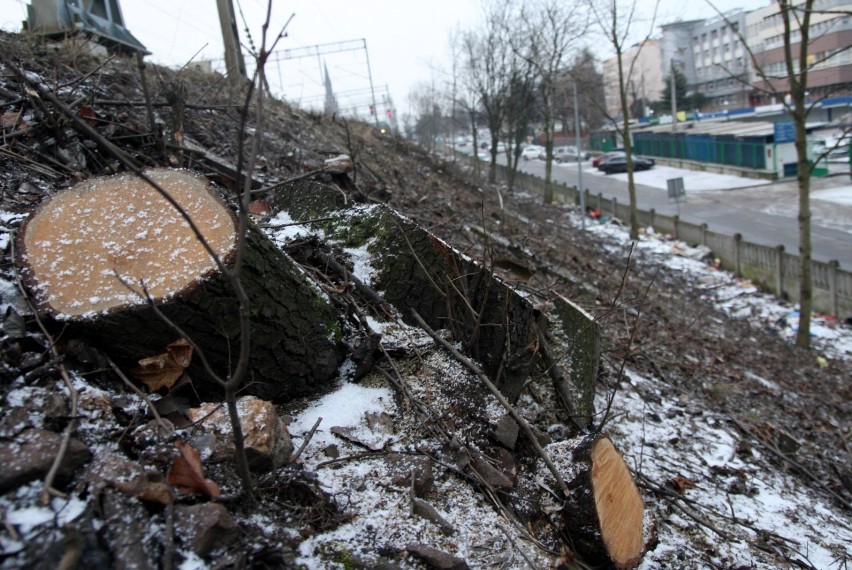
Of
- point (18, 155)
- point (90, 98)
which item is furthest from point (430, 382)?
point (90, 98)

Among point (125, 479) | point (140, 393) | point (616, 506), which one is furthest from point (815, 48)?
point (125, 479)

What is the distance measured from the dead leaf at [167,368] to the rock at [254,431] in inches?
8.6

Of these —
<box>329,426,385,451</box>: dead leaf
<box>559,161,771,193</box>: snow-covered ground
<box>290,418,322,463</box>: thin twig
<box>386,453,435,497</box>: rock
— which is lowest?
<box>559,161,771,193</box>: snow-covered ground

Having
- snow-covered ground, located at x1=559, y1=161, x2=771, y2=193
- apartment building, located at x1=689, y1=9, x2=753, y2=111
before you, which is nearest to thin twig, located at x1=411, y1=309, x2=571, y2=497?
snow-covered ground, located at x1=559, y1=161, x2=771, y2=193

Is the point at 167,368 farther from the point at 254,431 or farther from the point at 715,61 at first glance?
the point at 715,61

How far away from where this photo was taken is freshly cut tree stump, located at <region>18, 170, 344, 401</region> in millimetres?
2393

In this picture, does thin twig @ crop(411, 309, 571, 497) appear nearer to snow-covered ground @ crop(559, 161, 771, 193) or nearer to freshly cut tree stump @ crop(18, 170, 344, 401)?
freshly cut tree stump @ crop(18, 170, 344, 401)

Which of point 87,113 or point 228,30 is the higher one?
point 228,30

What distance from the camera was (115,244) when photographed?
2486 mm

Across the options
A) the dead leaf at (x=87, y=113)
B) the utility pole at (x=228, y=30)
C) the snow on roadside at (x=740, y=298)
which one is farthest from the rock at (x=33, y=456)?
the snow on roadside at (x=740, y=298)

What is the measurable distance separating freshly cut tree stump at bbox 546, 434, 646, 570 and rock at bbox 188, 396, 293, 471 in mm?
1323

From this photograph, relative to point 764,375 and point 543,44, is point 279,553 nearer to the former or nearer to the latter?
point 764,375

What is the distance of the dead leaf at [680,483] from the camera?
3747 mm

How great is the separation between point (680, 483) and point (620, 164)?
3743 centimetres
